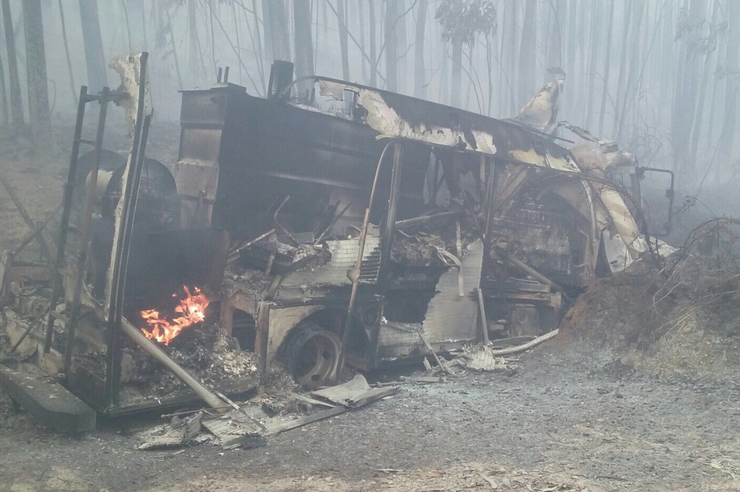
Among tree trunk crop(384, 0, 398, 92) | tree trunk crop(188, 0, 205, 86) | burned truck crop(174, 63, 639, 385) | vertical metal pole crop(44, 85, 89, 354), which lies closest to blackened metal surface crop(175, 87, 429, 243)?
burned truck crop(174, 63, 639, 385)

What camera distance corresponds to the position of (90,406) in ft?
17.4

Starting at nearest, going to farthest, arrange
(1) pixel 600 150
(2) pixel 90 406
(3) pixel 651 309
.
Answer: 1. (2) pixel 90 406
2. (3) pixel 651 309
3. (1) pixel 600 150

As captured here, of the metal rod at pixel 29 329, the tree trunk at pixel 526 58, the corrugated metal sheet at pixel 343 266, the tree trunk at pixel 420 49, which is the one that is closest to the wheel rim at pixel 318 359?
the corrugated metal sheet at pixel 343 266

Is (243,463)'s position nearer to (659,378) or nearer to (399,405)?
(399,405)

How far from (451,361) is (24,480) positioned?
5137 millimetres

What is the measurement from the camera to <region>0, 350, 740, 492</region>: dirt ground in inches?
169

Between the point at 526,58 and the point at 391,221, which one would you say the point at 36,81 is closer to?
the point at 391,221

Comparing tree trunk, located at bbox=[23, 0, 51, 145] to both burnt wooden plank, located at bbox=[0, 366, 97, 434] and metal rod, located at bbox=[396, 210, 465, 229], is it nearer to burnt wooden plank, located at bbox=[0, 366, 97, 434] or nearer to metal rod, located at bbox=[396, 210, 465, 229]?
burnt wooden plank, located at bbox=[0, 366, 97, 434]

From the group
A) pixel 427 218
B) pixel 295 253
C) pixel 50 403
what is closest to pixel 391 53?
pixel 427 218

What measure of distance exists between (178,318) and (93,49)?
52.5 feet

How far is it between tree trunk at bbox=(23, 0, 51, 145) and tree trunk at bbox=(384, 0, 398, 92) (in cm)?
1375

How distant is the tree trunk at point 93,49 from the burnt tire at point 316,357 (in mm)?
15159

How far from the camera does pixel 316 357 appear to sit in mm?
7027

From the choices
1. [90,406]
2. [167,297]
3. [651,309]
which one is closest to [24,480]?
[90,406]
